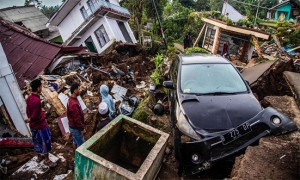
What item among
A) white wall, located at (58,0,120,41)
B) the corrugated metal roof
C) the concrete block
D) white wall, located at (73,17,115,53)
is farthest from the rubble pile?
the corrugated metal roof

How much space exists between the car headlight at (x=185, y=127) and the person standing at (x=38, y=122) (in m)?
2.45

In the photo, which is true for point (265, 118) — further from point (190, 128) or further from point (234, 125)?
point (190, 128)

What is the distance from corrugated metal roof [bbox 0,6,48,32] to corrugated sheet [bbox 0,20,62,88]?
16.0 m

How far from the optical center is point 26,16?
25.0 m

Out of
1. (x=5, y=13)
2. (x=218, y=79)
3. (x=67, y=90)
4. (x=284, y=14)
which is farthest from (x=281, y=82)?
(x=284, y=14)

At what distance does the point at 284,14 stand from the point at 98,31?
33.8 metres

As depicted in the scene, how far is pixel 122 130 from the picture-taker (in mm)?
3531

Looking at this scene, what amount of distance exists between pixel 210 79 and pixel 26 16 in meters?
28.3

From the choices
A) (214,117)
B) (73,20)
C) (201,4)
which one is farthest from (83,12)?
(201,4)

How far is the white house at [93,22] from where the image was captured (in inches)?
631

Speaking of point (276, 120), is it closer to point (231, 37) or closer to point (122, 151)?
point (122, 151)

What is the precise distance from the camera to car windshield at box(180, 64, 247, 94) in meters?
3.92

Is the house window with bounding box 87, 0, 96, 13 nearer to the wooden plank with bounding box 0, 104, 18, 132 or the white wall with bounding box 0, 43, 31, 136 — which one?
the white wall with bounding box 0, 43, 31, 136

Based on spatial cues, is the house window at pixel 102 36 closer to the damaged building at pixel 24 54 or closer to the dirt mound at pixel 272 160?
the damaged building at pixel 24 54
